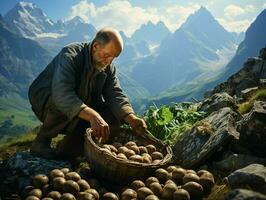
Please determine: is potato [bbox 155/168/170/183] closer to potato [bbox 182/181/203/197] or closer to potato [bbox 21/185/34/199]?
potato [bbox 182/181/203/197]

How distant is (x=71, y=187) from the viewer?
576cm

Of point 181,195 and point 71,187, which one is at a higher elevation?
point 181,195

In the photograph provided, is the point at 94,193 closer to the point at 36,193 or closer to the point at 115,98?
the point at 36,193

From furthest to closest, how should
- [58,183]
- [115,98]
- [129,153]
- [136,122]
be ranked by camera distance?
[115,98] → [136,122] → [129,153] → [58,183]

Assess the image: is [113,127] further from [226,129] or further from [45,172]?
[226,129]

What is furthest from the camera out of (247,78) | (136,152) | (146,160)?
(247,78)

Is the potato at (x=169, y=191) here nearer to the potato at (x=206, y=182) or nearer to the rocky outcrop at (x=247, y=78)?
the potato at (x=206, y=182)

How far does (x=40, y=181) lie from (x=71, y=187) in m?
0.65

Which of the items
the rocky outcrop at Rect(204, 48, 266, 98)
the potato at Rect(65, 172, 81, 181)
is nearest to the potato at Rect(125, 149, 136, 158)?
the potato at Rect(65, 172, 81, 181)

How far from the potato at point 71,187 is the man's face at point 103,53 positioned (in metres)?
2.55

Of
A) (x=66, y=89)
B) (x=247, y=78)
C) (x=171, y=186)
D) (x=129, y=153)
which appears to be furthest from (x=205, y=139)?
(x=247, y=78)

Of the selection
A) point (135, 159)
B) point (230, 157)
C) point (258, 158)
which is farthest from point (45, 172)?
point (258, 158)

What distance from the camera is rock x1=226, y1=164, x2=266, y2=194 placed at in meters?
4.87

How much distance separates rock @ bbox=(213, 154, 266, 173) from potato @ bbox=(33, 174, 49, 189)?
312 cm
